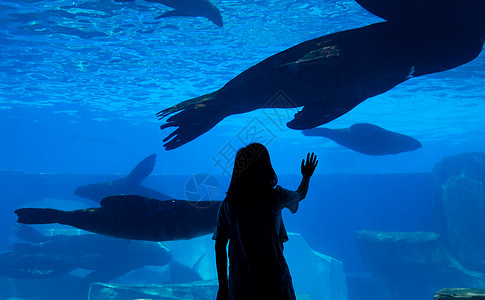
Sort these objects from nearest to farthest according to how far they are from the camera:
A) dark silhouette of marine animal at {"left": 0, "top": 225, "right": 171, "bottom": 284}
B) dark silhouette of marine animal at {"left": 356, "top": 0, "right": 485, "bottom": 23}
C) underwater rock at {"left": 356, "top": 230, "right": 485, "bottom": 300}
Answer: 1. dark silhouette of marine animal at {"left": 356, "top": 0, "right": 485, "bottom": 23}
2. dark silhouette of marine animal at {"left": 0, "top": 225, "right": 171, "bottom": 284}
3. underwater rock at {"left": 356, "top": 230, "right": 485, "bottom": 300}

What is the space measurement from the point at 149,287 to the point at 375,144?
1008 cm

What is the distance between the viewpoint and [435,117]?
104 feet

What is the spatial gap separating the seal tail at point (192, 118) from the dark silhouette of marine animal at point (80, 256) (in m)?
13.4

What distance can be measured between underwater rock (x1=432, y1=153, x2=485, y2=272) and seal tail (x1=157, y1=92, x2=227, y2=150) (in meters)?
22.2

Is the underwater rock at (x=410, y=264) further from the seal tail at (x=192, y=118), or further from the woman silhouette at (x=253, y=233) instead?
the woman silhouette at (x=253, y=233)

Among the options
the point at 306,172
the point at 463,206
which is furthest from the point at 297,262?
the point at 306,172

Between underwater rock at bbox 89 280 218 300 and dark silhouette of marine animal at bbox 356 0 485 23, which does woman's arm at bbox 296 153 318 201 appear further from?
underwater rock at bbox 89 280 218 300

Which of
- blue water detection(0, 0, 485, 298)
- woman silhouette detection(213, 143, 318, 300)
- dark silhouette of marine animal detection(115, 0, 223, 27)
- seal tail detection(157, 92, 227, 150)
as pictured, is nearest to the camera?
woman silhouette detection(213, 143, 318, 300)

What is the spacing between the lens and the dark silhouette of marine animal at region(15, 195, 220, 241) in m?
3.48

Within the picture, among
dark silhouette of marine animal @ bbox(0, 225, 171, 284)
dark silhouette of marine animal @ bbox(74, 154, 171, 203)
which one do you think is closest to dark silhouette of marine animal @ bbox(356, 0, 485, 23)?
dark silhouette of marine animal @ bbox(74, 154, 171, 203)

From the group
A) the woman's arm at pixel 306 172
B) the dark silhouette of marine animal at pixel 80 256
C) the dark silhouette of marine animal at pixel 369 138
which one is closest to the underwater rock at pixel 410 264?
the dark silhouette of marine animal at pixel 80 256

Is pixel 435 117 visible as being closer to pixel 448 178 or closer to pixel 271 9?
pixel 448 178

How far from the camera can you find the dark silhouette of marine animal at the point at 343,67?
4.24 meters

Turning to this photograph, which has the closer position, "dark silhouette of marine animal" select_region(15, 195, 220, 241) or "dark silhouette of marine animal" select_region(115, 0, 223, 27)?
"dark silhouette of marine animal" select_region(15, 195, 220, 241)
